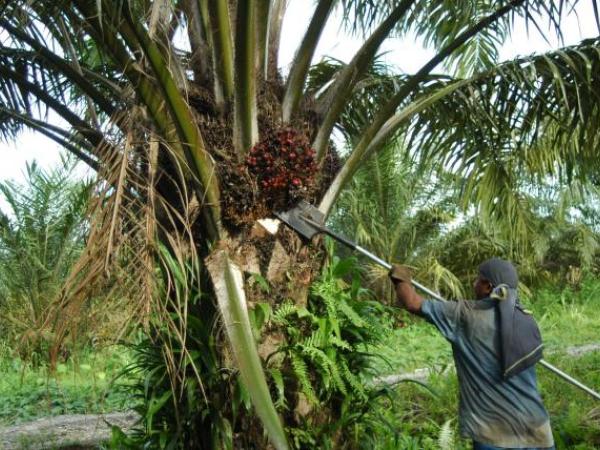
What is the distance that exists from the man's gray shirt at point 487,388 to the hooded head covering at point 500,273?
113 mm

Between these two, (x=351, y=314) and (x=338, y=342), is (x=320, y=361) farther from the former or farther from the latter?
(x=351, y=314)

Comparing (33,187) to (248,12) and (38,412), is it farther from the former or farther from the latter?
(248,12)

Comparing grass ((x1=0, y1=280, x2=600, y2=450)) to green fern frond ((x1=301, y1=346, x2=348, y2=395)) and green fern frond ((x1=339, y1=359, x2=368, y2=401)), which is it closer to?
green fern frond ((x1=339, y1=359, x2=368, y2=401))

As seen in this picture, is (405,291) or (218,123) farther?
(218,123)

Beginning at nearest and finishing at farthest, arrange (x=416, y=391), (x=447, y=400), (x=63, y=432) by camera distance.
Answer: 1. (x=447, y=400)
2. (x=63, y=432)
3. (x=416, y=391)

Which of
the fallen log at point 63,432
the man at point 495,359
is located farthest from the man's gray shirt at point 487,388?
the fallen log at point 63,432

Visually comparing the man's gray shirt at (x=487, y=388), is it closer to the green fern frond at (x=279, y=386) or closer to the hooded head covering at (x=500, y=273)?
the hooded head covering at (x=500, y=273)

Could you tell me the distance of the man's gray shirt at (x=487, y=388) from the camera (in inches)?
148

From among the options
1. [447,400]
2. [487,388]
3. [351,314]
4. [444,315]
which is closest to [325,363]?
[351,314]

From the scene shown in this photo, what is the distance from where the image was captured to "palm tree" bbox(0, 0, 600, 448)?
3.63 metres

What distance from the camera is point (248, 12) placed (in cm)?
373

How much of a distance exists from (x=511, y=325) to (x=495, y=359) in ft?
0.62

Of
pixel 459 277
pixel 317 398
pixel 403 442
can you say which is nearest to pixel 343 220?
pixel 459 277

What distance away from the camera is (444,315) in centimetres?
395
